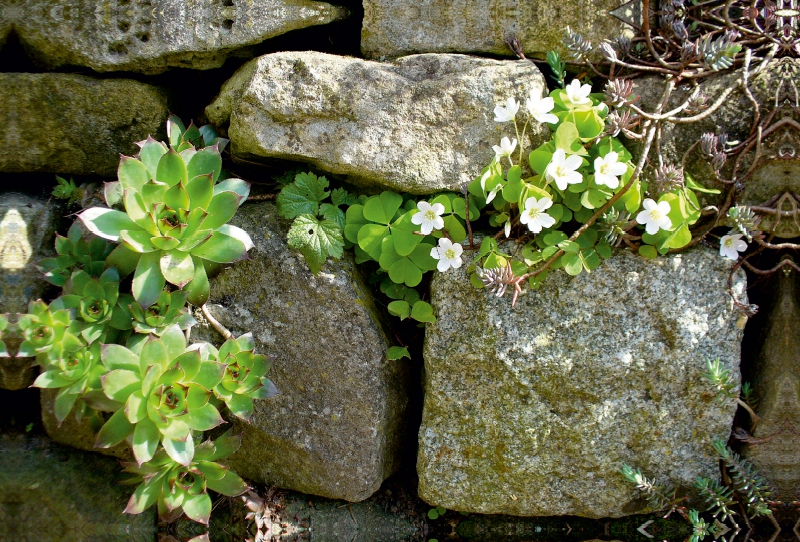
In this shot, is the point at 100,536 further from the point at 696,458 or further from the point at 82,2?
the point at 696,458

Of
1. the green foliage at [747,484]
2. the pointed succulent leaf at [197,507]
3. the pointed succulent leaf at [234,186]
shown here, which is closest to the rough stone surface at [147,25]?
the pointed succulent leaf at [234,186]

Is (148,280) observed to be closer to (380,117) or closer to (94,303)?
(94,303)

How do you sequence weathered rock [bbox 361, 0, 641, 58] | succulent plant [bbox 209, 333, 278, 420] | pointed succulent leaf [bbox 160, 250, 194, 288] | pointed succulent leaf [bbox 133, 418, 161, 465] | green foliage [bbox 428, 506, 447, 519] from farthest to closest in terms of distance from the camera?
green foliage [bbox 428, 506, 447, 519] < weathered rock [bbox 361, 0, 641, 58] < succulent plant [bbox 209, 333, 278, 420] < pointed succulent leaf [bbox 160, 250, 194, 288] < pointed succulent leaf [bbox 133, 418, 161, 465]

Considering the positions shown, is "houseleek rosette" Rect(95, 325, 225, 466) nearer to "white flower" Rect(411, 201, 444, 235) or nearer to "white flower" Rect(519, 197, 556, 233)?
"white flower" Rect(411, 201, 444, 235)

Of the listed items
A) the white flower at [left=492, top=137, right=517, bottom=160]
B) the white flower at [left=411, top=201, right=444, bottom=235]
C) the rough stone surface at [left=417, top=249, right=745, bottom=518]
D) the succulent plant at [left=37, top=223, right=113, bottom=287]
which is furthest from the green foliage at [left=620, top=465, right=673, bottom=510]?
the succulent plant at [left=37, top=223, right=113, bottom=287]

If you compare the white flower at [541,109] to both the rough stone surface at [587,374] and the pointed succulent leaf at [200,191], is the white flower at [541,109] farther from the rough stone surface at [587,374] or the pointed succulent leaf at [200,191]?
the pointed succulent leaf at [200,191]

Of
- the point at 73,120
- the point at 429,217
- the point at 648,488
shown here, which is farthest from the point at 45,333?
the point at 648,488
